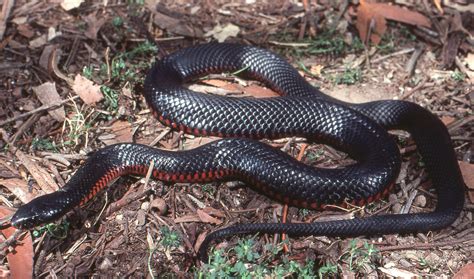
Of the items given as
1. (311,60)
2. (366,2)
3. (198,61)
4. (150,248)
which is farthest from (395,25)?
(150,248)

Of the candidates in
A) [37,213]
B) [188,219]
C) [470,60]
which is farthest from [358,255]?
[470,60]

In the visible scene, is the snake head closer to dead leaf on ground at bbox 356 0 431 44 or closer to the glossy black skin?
the glossy black skin

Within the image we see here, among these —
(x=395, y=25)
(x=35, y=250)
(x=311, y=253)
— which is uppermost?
(x=395, y=25)

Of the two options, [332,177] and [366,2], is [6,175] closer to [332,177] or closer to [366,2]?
[332,177]

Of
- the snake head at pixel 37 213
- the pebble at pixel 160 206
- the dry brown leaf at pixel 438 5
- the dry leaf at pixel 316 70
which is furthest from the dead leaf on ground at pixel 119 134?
the dry brown leaf at pixel 438 5

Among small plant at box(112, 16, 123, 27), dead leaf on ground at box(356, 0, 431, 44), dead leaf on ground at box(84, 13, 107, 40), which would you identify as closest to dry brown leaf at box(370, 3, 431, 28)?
dead leaf on ground at box(356, 0, 431, 44)

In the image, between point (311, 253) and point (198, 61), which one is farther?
point (198, 61)

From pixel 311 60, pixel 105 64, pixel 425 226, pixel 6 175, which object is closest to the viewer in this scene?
pixel 425 226
